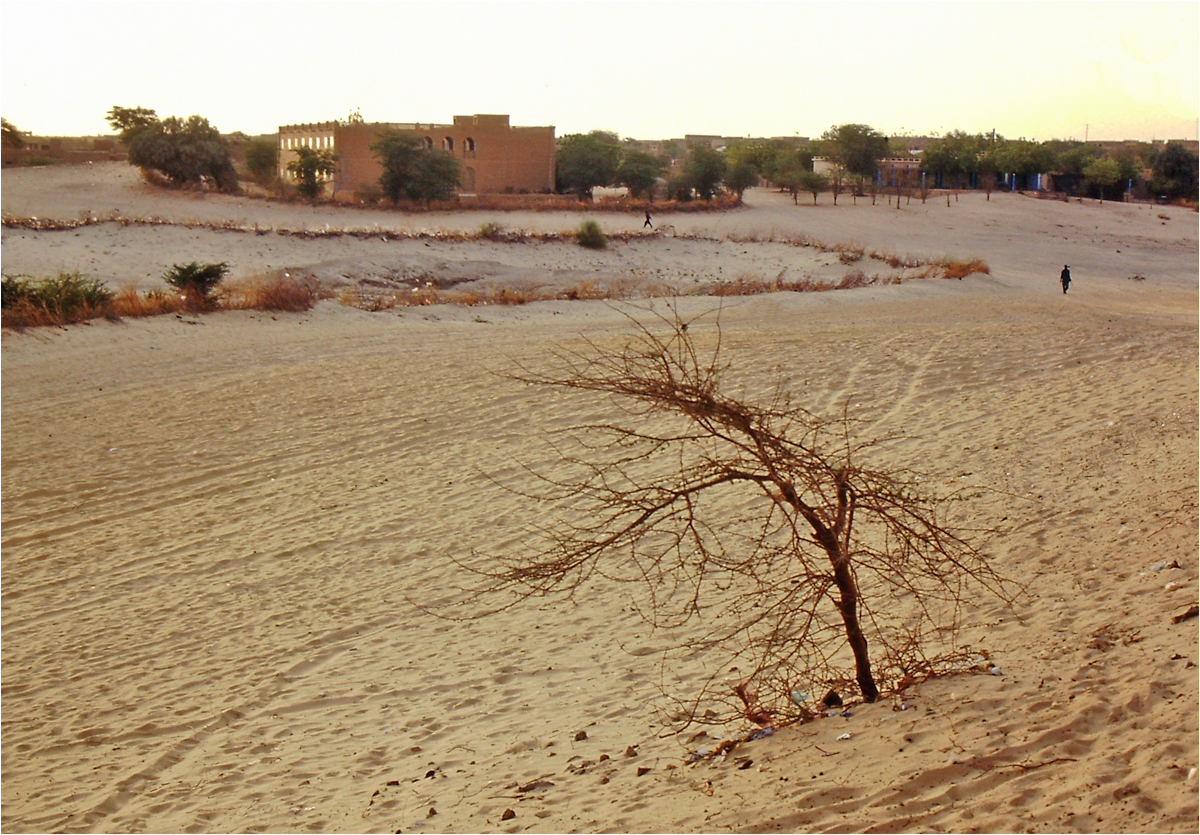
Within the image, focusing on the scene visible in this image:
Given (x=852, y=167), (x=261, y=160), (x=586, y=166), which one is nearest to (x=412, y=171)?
(x=586, y=166)

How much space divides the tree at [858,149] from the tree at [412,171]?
26.2 m

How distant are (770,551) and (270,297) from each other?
1662cm

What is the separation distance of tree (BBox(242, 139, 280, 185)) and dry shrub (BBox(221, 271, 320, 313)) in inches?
1469

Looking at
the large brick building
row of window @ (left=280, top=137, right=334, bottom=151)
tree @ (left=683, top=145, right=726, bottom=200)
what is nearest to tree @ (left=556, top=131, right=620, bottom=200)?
the large brick building

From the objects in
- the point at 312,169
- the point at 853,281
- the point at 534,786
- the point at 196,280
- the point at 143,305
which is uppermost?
the point at 312,169

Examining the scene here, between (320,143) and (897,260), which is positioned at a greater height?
(320,143)

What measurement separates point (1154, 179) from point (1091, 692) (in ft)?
229

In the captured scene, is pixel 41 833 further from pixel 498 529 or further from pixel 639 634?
pixel 498 529

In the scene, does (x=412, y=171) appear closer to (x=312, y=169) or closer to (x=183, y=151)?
(x=312, y=169)

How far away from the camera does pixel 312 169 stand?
167 ft

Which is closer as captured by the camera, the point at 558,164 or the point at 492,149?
the point at 492,149

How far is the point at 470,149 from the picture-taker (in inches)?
2245

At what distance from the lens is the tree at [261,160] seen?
5756 centimetres

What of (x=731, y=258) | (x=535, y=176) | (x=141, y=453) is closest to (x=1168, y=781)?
(x=141, y=453)
